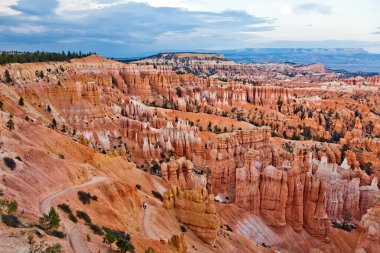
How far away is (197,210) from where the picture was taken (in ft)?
108

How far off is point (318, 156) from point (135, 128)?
30776mm

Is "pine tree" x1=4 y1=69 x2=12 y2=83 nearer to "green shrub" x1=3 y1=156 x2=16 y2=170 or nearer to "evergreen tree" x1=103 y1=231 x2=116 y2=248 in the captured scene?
"green shrub" x1=3 y1=156 x2=16 y2=170

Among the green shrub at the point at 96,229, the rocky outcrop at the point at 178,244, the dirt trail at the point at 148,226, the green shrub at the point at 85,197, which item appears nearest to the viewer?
the green shrub at the point at 96,229

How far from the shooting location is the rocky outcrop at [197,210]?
106ft

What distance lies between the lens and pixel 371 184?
52.2 metres

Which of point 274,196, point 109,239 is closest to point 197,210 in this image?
point 109,239

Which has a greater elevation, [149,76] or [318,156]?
[149,76]

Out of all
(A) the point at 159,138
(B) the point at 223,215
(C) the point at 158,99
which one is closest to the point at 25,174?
(B) the point at 223,215

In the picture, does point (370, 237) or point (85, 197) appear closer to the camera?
point (85, 197)

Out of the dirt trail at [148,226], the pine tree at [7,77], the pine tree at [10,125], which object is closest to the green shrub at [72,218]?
the dirt trail at [148,226]

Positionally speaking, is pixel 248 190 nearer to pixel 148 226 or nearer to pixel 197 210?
pixel 197 210

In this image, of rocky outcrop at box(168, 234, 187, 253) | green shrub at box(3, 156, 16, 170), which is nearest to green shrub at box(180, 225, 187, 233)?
rocky outcrop at box(168, 234, 187, 253)

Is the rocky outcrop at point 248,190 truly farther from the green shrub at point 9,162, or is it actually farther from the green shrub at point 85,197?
the green shrub at point 9,162

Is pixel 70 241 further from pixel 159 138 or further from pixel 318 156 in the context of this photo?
pixel 318 156
